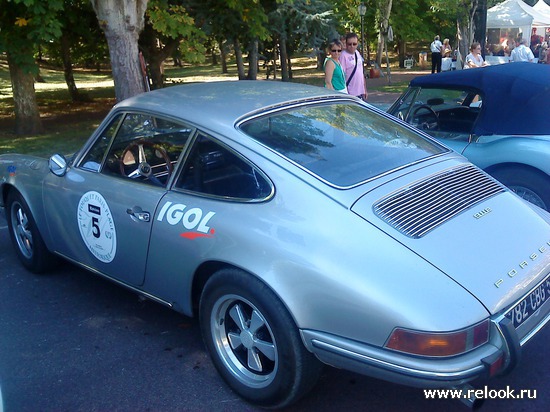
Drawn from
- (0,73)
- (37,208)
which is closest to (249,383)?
(37,208)

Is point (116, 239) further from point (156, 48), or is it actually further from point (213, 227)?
point (156, 48)

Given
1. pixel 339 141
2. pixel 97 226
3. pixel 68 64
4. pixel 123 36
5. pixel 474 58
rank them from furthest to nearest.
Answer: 1. pixel 68 64
2. pixel 474 58
3. pixel 123 36
4. pixel 97 226
5. pixel 339 141

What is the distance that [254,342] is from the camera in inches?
116

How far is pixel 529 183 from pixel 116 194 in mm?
3434

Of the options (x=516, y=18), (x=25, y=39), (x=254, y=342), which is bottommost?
(x=254, y=342)

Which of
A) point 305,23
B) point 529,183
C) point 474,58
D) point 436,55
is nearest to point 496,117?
point 529,183

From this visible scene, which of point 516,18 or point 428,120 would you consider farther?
point 516,18

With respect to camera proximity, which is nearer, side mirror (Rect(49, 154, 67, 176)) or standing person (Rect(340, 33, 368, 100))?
side mirror (Rect(49, 154, 67, 176))

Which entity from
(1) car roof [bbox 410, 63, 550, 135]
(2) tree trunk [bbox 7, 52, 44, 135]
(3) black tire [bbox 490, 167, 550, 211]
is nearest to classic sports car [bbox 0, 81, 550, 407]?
(3) black tire [bbox 490, 167, 550, 211]

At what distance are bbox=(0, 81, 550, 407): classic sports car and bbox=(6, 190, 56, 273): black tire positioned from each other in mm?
555

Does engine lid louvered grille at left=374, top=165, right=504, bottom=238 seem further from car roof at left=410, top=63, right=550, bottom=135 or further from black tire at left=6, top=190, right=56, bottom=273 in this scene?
black tire at left=6, top=190, right=56, bottom=273

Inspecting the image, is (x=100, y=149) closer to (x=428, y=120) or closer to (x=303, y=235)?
(x=303, y=235)

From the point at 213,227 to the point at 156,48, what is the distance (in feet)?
48.8

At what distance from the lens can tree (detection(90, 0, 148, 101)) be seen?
29.1 ft
